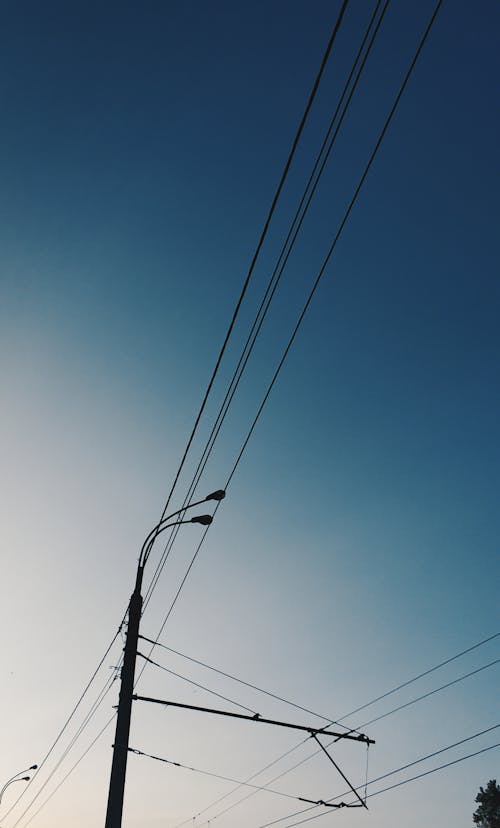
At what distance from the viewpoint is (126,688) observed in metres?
12.8

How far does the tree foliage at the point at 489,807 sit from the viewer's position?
87250 millimetres

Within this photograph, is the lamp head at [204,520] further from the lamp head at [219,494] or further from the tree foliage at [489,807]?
the tree foliage at [489,807]

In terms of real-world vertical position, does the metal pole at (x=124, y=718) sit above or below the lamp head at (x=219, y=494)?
below

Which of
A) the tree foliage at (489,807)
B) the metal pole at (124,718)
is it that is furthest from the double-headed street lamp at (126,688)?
the tree foliage at (489,807)

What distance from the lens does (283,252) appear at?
23.6 ft

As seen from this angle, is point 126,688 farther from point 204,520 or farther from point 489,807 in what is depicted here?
point 489,807

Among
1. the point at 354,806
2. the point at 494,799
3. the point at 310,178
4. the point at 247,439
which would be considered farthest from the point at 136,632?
the point at 494,799

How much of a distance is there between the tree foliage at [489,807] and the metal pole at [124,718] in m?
99.0

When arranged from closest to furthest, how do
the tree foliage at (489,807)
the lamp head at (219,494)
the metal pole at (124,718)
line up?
the metal pole at (124,718)
the lamp head at (219,494)
the tree foliage at (489,807)

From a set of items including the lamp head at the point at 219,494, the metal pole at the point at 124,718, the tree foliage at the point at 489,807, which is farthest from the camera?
the tree foliage at the point at 489,807

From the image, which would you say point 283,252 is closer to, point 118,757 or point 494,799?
point 118,757

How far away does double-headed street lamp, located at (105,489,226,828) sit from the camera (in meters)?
11.2

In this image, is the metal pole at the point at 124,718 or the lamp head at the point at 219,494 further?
the lamp head at the point at 219,494

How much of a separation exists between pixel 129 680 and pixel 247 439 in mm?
6461
